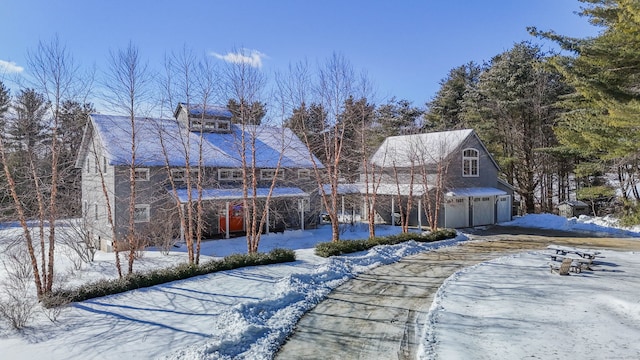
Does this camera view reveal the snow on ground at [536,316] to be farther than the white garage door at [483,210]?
No

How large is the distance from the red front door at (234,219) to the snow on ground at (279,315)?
9198mm

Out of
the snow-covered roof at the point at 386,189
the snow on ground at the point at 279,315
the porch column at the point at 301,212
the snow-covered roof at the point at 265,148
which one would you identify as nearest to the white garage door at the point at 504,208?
the snow-covered roof at the point at 386,189

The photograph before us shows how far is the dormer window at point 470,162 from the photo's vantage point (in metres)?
25.2

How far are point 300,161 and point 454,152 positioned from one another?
927cm

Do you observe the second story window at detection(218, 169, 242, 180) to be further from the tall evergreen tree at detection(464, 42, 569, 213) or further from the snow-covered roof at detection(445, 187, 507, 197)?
the tall evergreen tree at detection(464, 42, 569, 213)

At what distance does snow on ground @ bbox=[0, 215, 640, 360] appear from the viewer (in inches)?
244

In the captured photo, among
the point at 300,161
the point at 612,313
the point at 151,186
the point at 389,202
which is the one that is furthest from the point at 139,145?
the point at 612,313

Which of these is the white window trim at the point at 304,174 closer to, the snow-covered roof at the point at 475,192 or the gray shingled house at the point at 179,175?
the gray shingled house at the point at 179,175

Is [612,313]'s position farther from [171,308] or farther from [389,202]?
[389,202]

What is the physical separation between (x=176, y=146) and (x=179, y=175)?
4.62ft

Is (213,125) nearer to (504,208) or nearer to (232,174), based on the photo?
(232,174)

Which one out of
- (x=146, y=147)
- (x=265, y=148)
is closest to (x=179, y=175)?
(x=146, y=147)

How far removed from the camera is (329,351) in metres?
6.26

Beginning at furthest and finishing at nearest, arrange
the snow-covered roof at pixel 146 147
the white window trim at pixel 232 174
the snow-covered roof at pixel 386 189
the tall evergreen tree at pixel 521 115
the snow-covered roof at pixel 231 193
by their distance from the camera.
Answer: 1. the tall evergreen tree at pixel 521 115
2. the snow-covered roof at pixel 386 189
3. the white window trim at pixel 232 174
4. the snow-covered roof at pixel 231 193
5. the snow-covered roof at pixel 146 147
